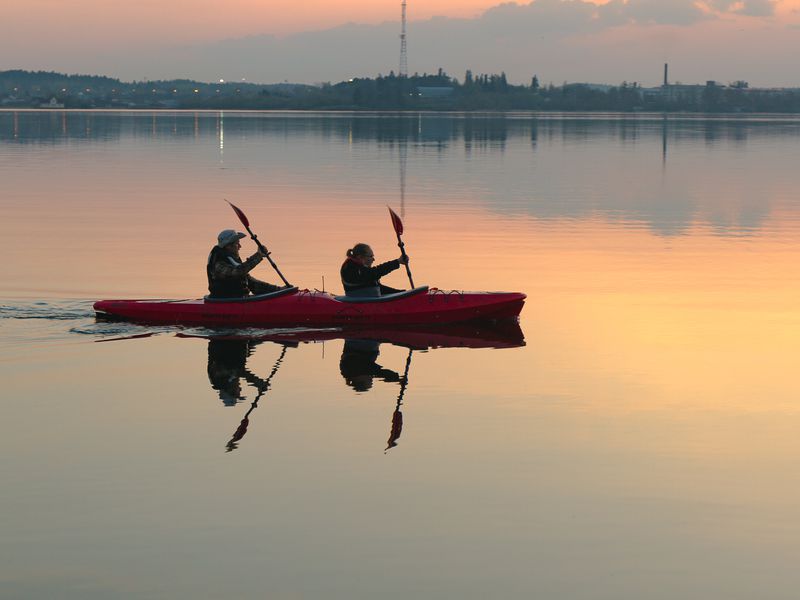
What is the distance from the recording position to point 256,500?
9680 mm

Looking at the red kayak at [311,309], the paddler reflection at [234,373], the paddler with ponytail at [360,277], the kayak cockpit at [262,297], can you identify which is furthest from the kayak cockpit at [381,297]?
the paddler reflection at [234,373]

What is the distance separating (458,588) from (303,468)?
2.72m

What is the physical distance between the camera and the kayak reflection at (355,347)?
13734 mm

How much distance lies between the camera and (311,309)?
17203 mm

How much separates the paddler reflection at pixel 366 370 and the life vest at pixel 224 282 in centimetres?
167

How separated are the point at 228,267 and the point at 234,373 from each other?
293 cm

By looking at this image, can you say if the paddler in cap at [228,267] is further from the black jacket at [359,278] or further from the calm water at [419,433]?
the black jacket at [359,278]

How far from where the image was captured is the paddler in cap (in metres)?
17.0

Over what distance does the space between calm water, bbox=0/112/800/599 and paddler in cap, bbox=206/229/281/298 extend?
0.71 meters

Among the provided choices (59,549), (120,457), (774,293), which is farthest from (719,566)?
(774,293)

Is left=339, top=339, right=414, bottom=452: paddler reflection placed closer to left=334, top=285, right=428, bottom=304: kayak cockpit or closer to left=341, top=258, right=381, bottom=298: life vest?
left=334, top=285, right=428, bottom=304: kayak cockpit

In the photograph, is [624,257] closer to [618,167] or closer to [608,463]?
[608,463]

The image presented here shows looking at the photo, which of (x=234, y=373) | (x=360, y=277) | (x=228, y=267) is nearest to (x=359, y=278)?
(x=360, y=277)

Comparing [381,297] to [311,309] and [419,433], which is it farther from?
[419,433]
